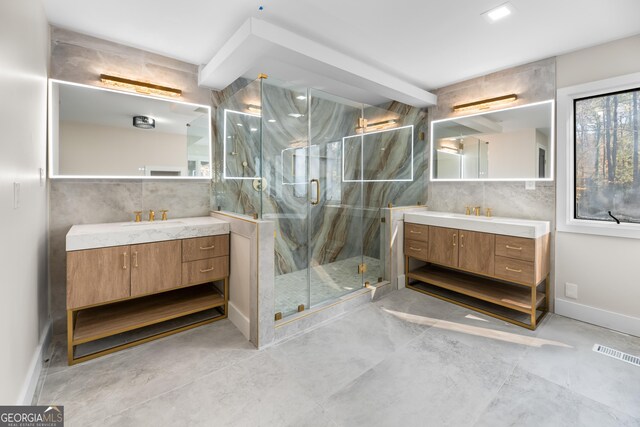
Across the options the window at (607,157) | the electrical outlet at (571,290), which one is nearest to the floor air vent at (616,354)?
the electrical outlet at (571,290)

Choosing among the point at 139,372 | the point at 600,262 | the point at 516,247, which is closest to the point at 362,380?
the point at 139,372

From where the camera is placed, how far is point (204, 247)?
2.52m

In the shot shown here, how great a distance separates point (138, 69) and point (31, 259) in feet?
6.04

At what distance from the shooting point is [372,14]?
214 cm

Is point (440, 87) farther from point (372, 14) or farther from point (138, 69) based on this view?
point (138, 69)

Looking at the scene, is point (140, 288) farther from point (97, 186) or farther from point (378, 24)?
point (378, 24)

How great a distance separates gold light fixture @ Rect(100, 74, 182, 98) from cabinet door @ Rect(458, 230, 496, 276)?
3255mm

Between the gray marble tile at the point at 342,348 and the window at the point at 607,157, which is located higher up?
the window at the point at 607,157

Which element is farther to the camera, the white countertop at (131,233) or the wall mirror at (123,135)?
the wall mirror at (123,135)

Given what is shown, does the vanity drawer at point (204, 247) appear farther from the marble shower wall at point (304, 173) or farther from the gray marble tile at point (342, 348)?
the gray marble tile at point (342, 348)

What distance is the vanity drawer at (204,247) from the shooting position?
243 centimetres

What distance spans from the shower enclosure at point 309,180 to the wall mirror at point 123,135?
10.5 inches

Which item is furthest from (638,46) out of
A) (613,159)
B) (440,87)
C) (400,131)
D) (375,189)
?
(375,189)

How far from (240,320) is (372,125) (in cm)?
260
